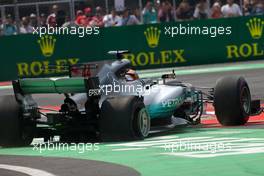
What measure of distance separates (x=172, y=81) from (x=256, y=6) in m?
16.3

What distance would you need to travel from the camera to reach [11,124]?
1134 centimetres

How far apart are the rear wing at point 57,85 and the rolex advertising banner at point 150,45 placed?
49.3ft

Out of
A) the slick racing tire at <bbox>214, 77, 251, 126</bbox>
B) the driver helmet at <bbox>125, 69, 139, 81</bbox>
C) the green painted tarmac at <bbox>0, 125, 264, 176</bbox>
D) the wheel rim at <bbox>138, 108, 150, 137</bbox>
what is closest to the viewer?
the green painted tarmac at <bbox>0, 125, 264, 176</bbox>

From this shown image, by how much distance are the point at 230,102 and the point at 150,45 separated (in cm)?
1509

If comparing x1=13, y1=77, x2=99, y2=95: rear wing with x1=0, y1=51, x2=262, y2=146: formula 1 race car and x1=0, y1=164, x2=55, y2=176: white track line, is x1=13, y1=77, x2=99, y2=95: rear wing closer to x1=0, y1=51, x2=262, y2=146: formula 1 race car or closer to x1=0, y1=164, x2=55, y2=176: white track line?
x1=0, y1=51, x2=262, y2=146: formula 1 race car

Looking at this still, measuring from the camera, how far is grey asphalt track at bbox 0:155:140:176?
8199mm

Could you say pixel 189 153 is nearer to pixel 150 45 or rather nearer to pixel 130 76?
pixel 130 76

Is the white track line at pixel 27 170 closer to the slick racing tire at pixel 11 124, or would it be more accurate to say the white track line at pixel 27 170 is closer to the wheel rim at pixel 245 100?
the slick racing tire at pixel 11 124

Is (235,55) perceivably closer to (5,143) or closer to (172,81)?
(172,81)

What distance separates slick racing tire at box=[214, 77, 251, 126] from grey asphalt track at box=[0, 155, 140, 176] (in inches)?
141

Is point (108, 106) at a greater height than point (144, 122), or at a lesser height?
greater

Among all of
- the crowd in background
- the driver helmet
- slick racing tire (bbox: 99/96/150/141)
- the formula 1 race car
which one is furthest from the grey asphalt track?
the crowd in background

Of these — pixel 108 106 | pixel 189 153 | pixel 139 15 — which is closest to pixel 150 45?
pixel 139 15

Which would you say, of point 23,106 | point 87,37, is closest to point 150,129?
point 23,106
